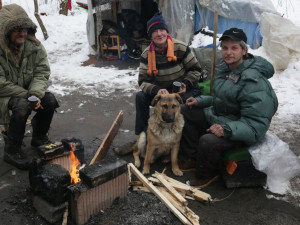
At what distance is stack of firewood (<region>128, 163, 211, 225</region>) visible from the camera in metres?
2.92

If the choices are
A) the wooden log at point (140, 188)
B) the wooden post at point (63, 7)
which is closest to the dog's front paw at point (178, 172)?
the wooden log at point (140, 188)

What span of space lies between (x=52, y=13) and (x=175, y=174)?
1715 centimetres

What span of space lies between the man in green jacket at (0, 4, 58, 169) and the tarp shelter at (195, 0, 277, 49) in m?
6.94

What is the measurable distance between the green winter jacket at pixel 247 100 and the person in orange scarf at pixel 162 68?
981mm

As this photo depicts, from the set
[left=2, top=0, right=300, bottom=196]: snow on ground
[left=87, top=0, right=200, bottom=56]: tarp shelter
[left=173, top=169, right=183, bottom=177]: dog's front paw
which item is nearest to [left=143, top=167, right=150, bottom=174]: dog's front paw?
[left=173, top=169, right=183, bottom=177]: dog's front paw

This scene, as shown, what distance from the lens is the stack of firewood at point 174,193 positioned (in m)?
2.92

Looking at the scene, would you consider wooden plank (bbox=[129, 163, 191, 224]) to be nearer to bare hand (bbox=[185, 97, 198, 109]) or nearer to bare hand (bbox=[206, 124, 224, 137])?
bare hand (bbox=[206, 124, 224, 137])

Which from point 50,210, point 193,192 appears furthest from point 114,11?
point 50,210

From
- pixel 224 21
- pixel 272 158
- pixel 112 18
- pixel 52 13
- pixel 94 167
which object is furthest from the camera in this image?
pixel 52 13

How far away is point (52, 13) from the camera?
703 inches

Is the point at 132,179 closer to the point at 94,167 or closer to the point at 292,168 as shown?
the point at 94,167

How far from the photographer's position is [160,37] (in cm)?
426

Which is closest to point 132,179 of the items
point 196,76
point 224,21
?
point 196,76

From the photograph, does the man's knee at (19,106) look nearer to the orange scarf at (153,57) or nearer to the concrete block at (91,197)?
the concrete block at (91,197)
